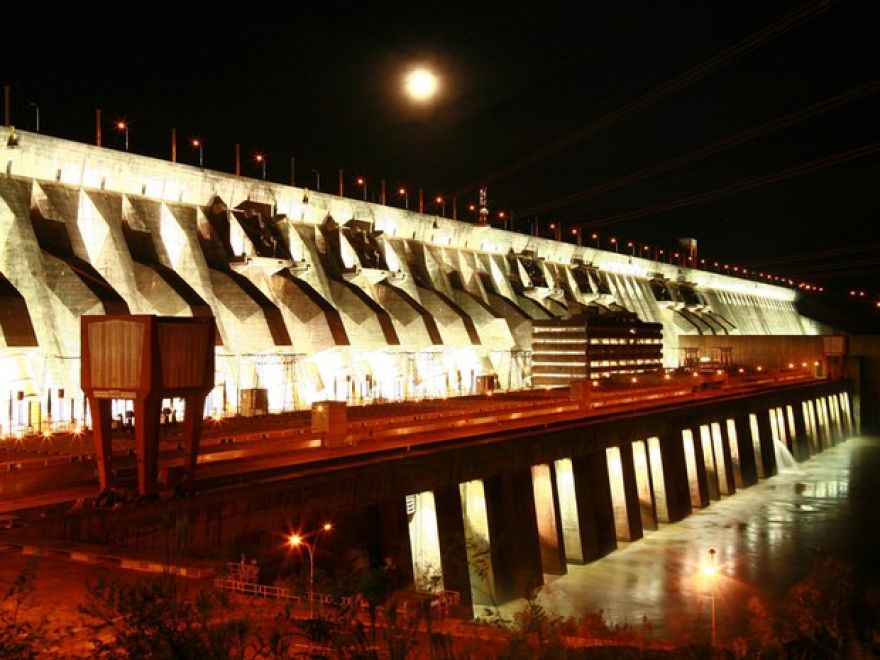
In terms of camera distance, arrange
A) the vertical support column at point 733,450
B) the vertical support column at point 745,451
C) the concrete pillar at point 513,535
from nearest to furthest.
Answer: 1. the concrete pillar at point 513,535
2. the vertical support column at point 733,450
3. the vertical support column at point 745,451

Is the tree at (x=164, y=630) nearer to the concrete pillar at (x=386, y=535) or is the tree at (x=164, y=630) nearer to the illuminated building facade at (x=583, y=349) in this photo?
the concrete pillar at (x=386, y=535)

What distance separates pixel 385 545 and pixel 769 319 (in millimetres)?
127433

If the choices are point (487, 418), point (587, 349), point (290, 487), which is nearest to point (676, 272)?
point (587, 349)

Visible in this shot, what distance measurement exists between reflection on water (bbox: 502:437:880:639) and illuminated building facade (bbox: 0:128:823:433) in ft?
60.4

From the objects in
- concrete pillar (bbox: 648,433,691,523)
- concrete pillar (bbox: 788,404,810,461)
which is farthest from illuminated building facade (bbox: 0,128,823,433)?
concrete pillar (bbox: 788,404,810,461)

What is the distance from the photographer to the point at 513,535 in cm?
2409

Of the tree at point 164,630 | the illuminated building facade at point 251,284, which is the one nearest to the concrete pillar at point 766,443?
the illuminated building facade at point 251,284

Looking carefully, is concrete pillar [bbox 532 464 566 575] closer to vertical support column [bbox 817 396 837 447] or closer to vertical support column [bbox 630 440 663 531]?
vertical support column [bbox 630 440 663 531]

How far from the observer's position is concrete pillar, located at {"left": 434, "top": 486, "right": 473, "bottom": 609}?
21.2 m

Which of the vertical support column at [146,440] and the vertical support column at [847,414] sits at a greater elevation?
the vertical support column at [146,440]

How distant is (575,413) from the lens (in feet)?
119

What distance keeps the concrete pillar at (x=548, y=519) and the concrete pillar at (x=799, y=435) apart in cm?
3414

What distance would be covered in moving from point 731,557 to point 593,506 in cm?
605

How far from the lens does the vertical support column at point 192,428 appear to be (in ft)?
59.0
